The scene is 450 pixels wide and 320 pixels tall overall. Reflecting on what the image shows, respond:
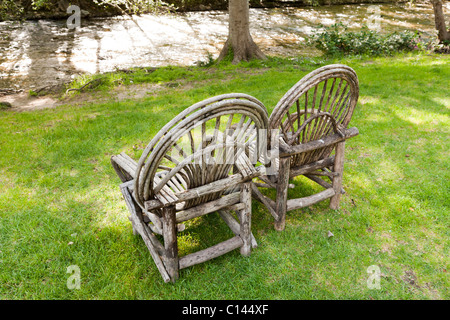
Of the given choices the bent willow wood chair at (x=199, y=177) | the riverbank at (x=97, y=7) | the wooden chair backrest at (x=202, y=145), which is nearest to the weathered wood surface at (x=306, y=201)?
the bent willow wood chair at (x=199, y=177)

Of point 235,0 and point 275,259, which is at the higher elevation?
point 235,0

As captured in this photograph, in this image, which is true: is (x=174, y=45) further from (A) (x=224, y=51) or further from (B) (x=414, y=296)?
(B) (x=414, y=296)

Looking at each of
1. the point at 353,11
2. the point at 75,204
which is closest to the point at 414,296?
the point at 75,204

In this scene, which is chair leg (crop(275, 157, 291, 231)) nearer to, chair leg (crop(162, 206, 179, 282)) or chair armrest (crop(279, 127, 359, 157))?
chair armrest (crop(279, 127, 359, 157))

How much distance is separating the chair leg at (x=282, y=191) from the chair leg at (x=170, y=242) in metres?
1.10

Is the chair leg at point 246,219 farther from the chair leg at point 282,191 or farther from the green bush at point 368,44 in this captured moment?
the green bush at point 368,44

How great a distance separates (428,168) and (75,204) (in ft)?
14.1

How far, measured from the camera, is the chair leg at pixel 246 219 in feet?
9.07

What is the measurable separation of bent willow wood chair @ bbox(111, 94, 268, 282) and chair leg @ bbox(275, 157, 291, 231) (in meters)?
0.37

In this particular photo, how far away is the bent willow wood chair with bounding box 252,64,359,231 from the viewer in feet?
Result: 8.98

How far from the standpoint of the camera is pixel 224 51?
9.66m

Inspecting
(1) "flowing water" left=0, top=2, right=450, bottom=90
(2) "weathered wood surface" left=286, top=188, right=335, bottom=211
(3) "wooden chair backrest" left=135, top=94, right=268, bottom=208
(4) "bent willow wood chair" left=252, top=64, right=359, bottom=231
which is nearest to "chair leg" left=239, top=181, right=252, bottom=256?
(3) "wooden chair backrest" left=135, top=94, right=268, bottom=208
